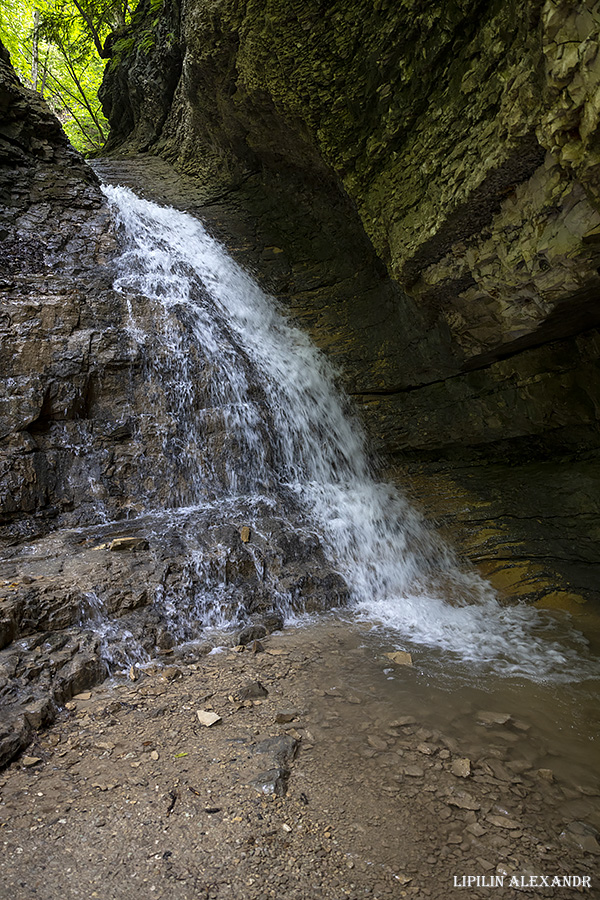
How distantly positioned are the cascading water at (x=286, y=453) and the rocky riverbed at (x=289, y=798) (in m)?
1.35

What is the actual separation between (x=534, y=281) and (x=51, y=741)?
556 centimetres

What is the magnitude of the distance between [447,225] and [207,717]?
5.05 m

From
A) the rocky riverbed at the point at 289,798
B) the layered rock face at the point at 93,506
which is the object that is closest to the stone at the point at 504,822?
the rocky riverbed at the point at 289,798

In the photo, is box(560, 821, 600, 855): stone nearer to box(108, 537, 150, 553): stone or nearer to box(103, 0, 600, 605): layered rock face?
box(103, 0, 600, 605): layered rock face

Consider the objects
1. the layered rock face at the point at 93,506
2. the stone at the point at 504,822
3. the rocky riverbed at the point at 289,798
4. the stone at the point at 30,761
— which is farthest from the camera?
the layered rock face at the point at 93,506

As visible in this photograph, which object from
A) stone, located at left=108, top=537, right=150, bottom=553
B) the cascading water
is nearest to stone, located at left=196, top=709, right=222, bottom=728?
the cascading water

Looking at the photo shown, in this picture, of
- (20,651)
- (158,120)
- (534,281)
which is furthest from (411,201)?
(158,120)

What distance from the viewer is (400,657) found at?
14.1ft

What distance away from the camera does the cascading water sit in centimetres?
537

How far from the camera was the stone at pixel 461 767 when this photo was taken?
278 centimetres

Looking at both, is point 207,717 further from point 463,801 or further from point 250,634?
point 463,801

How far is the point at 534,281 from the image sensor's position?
4.62 metres

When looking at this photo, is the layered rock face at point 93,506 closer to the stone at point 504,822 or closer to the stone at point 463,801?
the stone at point 463,801

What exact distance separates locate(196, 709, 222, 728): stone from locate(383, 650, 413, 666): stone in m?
1.66
